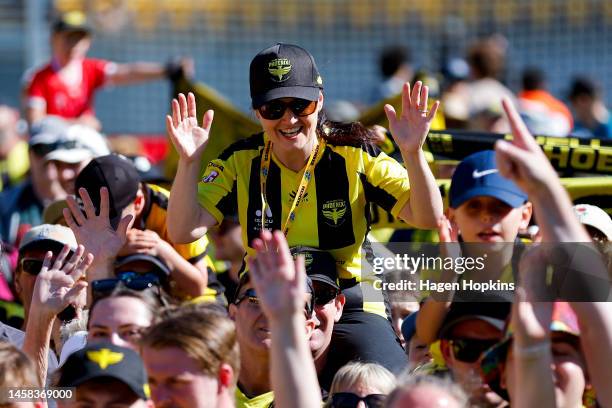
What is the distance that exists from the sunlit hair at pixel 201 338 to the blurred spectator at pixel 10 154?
7224mm

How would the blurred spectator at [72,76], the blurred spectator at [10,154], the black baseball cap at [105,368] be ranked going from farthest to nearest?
the blurred spectator at [10,154] → the blurred spectator at [72,76] → the black baseball cap at [105,368]

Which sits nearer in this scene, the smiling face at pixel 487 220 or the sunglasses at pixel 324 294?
the smiling face at pixel 487 220

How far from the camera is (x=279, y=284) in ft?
13.0

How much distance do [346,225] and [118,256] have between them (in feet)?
3.97

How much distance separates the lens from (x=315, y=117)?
5707mm

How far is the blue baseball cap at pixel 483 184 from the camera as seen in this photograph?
5.30 m

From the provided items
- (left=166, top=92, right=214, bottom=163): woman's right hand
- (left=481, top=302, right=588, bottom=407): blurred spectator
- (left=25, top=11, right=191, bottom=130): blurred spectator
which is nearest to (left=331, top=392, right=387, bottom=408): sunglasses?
(left=481, top=302, right=588, bottom=407): blurred spectator

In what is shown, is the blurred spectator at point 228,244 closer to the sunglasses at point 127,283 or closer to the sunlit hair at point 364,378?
the sunglasses at point 127,283

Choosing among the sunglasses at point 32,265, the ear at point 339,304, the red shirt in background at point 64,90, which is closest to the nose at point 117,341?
the ear at point 339,304

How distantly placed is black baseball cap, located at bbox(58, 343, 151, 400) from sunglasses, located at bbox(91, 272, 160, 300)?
696mm

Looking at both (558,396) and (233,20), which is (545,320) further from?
(233,20)

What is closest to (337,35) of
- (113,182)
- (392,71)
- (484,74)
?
(392,71)

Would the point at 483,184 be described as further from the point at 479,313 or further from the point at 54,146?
the point at 54,146

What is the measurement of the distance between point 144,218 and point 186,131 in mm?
1149
